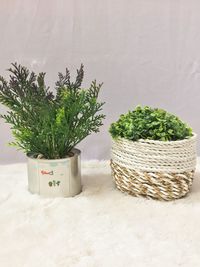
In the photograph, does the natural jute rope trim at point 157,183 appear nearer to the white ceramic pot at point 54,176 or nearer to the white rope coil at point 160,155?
the white rope coil at point 160,155

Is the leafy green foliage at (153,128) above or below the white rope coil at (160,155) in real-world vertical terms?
above

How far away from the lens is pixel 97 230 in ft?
2.67

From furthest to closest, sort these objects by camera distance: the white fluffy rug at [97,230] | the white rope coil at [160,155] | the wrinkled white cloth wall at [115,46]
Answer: the wrinkled white cloth wall at [115,46]
the white rope coil at [160,155]
the white fluffy rug at [97,230]

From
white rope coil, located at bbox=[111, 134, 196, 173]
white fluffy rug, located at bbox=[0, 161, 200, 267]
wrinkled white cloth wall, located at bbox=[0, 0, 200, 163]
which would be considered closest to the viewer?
white fluffy rug, located at bbox=[0, 161, 200, 267]

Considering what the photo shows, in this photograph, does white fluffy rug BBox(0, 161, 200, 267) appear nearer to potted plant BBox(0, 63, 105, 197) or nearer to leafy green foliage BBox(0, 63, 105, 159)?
potted plant BBox(0, 63, 105, 197)

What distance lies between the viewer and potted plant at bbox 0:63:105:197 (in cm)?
97

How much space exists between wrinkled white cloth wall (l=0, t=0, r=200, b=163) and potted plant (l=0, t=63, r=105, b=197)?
29cm

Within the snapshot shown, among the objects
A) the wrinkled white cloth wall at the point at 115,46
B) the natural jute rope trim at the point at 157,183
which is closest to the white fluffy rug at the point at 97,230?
the natural jute rope trim at the point at 157,183

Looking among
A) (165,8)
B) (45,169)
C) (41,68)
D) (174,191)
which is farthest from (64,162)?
(165,8)

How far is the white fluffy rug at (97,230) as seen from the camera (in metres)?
0.70

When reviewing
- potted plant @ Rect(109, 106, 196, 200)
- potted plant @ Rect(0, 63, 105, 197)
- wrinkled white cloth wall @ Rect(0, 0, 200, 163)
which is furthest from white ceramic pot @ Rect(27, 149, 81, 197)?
wrinkled white cloth wall @ Rect(0, 0, 200, 163)

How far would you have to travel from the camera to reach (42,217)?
0.88m

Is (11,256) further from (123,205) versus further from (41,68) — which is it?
(41,68)

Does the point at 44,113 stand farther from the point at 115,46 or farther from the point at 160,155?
the point at 115,46
